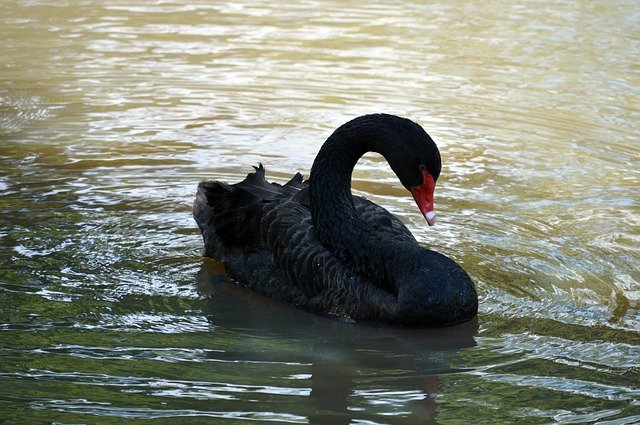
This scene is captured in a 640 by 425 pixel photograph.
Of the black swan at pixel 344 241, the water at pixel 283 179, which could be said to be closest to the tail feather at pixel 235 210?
the black swan at pixel 344 241

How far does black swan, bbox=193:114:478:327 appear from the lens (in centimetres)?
568

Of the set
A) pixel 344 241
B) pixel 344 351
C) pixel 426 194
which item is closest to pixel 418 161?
pixel 426 194

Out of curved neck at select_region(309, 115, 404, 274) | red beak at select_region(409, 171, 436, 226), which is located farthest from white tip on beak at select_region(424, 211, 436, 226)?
curved neck at select_region(309, 115, 404, 274)

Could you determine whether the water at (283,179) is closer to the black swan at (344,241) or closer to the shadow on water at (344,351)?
the shadow on water at (344,351)

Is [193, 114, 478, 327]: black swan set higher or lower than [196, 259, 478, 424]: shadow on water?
higher

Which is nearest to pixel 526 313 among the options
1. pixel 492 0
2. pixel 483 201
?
pixel 483 201

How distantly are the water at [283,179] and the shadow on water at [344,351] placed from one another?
0.02 m

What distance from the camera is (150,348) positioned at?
5.14 meters

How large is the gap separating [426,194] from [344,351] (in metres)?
0.96

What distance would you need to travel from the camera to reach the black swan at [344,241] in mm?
5680

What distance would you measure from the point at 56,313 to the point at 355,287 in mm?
1512

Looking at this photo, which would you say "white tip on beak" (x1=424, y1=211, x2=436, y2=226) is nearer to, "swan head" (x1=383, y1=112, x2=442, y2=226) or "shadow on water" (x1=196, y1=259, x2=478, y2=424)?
"swan head" (x1=383, y1=112, x2=442, y2=226)

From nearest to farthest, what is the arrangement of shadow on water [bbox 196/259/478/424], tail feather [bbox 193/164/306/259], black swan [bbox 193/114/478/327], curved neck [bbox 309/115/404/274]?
1. shadow on water [bbox 196/259/478/424]
2. black swan [bbox 193/114/478/327]
3. curved neck [bbox 309/115/404/274]
4. tail feather [bbox 193/164/306/259]

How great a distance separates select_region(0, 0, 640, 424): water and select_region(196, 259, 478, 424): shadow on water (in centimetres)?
2
